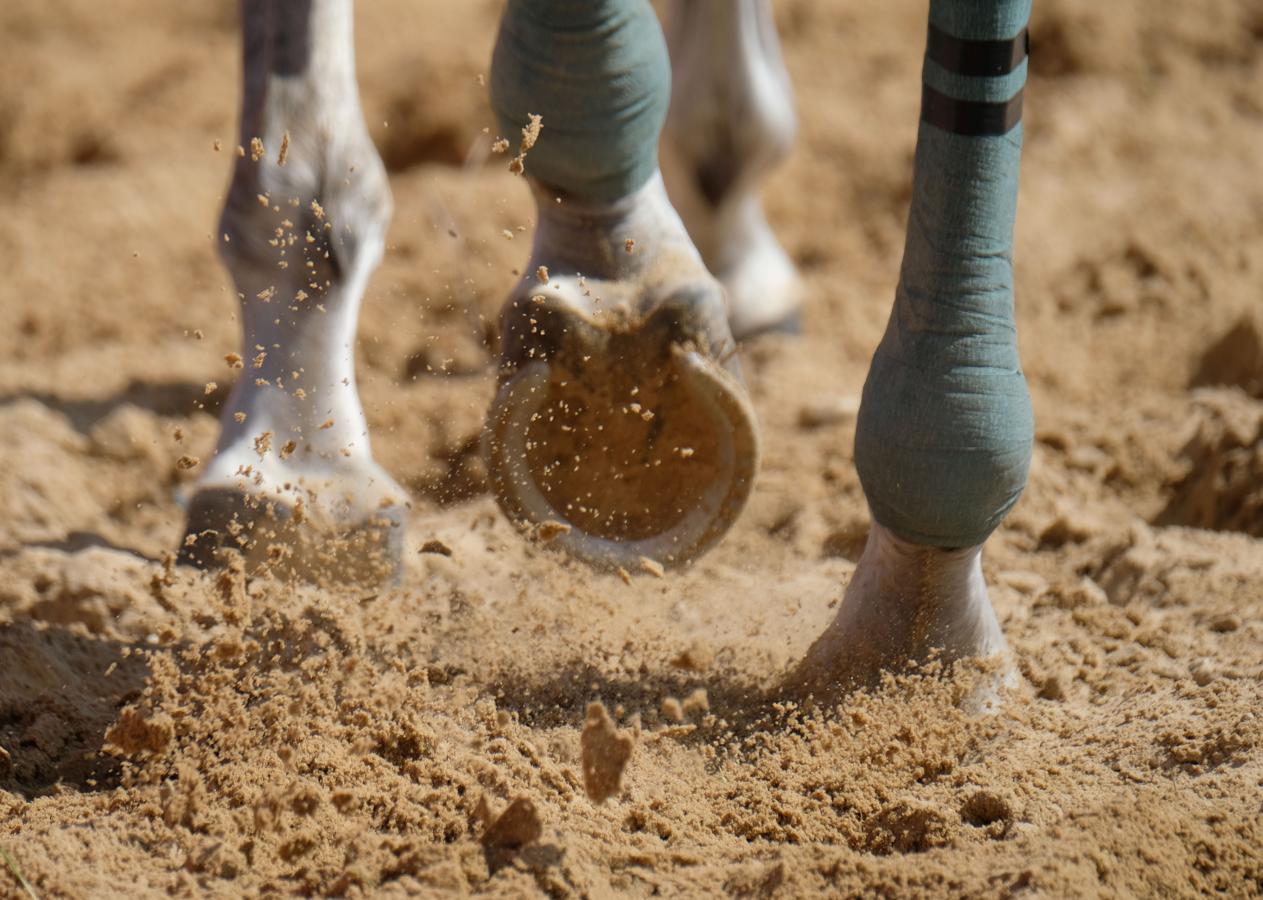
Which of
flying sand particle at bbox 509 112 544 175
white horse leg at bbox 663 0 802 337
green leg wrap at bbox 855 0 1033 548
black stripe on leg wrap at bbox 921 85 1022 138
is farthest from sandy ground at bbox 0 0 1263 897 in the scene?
black stripe on leg wrap at bbox 921 85 1022 138

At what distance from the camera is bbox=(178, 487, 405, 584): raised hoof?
2361mm

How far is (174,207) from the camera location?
13.9 feet

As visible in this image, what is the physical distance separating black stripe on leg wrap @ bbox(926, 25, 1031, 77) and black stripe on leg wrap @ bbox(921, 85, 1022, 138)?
4cm

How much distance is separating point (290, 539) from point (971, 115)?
4.05ft

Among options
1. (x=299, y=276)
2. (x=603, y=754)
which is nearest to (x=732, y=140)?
(x=299, y=276)

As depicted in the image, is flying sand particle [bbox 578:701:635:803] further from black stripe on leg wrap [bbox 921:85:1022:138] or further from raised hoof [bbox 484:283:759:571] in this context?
black stripe on leg wrap [bbox 921:85:1022:138]

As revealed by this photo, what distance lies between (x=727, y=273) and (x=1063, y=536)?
4.42ft

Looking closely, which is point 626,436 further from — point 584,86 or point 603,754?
point 603,754

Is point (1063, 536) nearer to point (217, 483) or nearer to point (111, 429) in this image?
point (217, 483)

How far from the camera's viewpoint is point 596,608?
2297 mm

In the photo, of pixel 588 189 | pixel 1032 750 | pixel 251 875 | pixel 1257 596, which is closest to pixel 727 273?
pixel 588 189

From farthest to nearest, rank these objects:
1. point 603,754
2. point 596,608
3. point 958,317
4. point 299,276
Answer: point 299,276
point 596,608
point 958,317
point 603,754

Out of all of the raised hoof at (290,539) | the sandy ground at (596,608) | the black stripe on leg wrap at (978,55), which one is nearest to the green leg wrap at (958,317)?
the black stripe on leg wrap at (978,55)

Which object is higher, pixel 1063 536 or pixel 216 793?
pixel 1063 536
